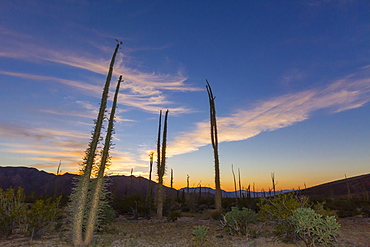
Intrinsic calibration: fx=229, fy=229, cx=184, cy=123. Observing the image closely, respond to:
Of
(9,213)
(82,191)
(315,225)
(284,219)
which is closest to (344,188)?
(284,219)

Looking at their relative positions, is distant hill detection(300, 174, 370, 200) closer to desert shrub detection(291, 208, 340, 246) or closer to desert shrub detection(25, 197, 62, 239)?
desert shrub detection(291, 208, 340, 246)

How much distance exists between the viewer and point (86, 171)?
684 centimetres

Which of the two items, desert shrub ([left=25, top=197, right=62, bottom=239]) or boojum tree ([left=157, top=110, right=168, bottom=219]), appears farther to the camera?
boojum tree ([left=157, top=110, right=168, bottom=219])

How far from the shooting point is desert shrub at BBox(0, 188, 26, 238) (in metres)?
7.79

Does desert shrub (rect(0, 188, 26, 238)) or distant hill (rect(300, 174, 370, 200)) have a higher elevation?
distant hill (rect(300, 174, 370, 200))

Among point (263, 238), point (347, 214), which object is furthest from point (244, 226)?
point (347, 214)

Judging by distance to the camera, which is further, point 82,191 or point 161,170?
point 161,170

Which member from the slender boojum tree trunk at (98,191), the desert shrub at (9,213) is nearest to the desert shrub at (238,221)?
the slender boojum tree trunk at (98,191)

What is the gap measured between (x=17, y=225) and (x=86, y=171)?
4.10 meters

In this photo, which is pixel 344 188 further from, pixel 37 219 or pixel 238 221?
pixel 37 219

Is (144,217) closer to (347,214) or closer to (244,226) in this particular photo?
(244,226)

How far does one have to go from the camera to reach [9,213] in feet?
26.3

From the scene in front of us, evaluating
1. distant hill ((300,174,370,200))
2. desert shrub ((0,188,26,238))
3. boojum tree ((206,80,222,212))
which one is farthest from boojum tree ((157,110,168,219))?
distant hill ((300,174,370,200))

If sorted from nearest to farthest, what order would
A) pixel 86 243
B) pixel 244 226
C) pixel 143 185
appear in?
pixel 86 243, pixel 244 226, pixel 143 185
